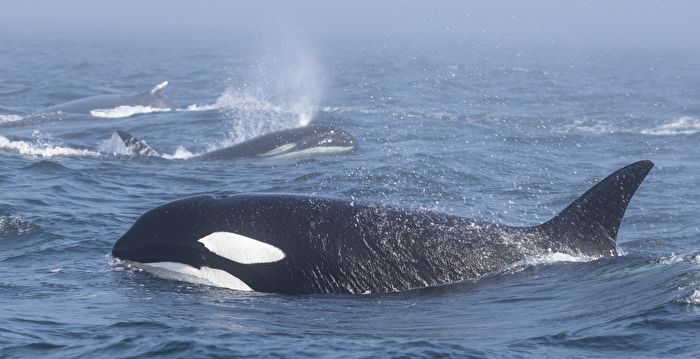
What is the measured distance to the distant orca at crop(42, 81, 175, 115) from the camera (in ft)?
105

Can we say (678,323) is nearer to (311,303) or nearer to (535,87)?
(311,303)

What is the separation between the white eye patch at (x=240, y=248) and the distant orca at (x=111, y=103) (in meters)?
21.3

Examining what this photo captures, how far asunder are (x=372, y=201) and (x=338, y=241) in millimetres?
947

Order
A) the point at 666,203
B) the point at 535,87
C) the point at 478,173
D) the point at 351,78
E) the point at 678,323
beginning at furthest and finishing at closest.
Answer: the point at 351,78, the point at 535,87, the point at 478,173, the point at 666,203, the point at 678,323

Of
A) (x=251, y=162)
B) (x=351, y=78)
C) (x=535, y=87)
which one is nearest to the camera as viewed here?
(x=251, y=162)

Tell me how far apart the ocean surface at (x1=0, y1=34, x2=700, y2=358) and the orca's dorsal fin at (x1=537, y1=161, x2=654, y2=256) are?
8.8 inches

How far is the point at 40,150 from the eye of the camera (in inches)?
913

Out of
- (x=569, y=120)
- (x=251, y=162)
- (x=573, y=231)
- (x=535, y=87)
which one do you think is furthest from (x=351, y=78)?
(x=573, y=231)

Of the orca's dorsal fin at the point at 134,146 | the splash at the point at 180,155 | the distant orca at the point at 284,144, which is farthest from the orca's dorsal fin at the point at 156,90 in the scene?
the orca's dorsal fin at the point at 134,146

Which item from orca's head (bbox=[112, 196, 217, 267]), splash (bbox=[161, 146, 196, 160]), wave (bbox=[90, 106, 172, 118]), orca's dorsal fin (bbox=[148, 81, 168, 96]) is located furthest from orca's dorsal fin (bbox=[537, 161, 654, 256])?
orca's dorsal fin (bbox=[148, 81, 168, 96])

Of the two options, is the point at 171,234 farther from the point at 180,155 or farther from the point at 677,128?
the point at 677,128

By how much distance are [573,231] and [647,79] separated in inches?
1857

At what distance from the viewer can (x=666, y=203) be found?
1838 centimetres

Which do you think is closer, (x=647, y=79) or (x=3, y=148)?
(x=3, y=148)
